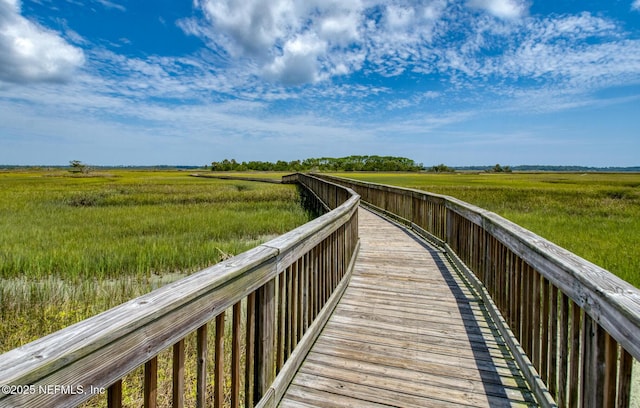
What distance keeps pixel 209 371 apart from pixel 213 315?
2.53 metres

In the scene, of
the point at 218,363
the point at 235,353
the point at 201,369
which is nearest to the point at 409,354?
the point at 235,353

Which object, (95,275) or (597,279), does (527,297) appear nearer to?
(597,279)

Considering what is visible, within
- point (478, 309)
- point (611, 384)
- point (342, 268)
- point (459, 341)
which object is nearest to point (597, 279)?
point (611, 384)

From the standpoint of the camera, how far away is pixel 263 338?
2.31 m

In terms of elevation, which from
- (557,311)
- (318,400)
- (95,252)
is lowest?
A: (95,252)

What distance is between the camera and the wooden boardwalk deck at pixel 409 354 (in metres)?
2.65

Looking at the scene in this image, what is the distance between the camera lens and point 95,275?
7.39 metres

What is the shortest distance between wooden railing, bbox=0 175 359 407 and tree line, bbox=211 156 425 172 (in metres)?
114

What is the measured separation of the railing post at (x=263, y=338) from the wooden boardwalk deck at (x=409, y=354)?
360 mm

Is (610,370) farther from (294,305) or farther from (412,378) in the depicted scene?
(294,305)

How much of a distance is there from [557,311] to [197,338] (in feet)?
9.73

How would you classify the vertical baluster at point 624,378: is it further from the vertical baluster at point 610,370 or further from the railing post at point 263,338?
the railing post at point 263,338

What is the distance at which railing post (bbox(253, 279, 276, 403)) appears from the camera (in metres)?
2.30

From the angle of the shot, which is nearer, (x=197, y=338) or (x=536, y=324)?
(x=197, y=338)
